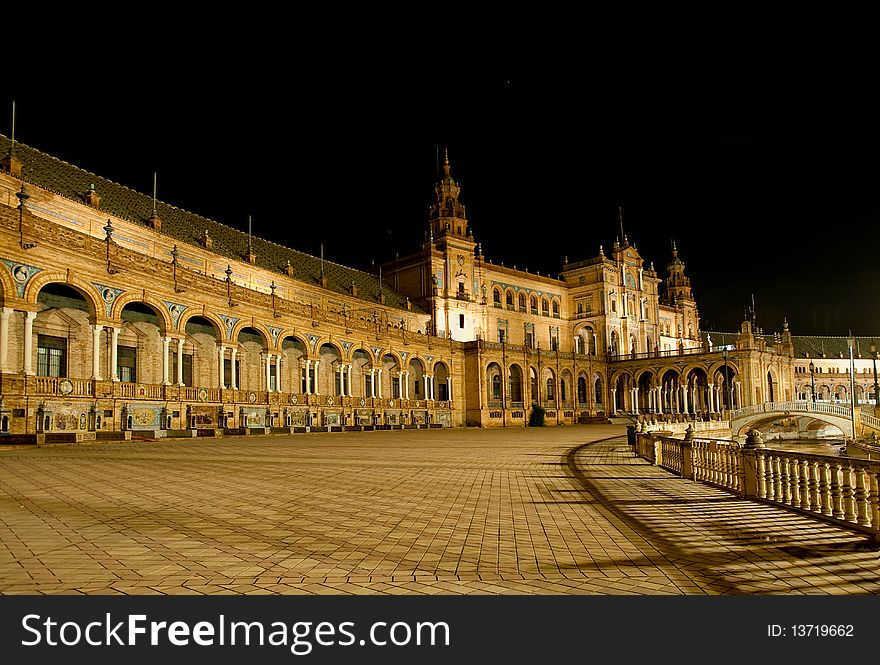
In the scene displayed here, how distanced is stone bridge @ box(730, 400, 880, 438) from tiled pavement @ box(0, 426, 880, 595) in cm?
4307

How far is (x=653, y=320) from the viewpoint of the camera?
85.1m

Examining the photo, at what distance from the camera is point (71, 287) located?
956 inches

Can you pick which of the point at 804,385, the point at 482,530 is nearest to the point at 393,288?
the point at 482,530

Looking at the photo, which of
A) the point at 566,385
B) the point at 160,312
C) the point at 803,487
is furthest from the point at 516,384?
the point at 803,487

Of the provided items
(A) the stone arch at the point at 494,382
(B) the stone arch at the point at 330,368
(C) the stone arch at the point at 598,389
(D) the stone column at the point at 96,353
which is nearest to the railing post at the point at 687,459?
(D) the stone column at the point at 96,353

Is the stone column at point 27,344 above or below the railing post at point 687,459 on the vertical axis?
above

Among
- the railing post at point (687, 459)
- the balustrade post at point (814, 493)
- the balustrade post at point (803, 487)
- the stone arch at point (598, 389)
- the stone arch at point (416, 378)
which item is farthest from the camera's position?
the stone arch at point (598, 389)

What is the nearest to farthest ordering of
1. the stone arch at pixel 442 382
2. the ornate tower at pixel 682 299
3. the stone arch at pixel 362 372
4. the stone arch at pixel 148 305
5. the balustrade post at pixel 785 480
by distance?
the balustrade post at pixel 785 480 → the stone arch at pixel 148 305 → the stone arch at pixel 362 372 → the stone arch at pixel 442 382 → the ornate tower at pixel 682 299

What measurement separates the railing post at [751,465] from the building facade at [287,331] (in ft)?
72.3

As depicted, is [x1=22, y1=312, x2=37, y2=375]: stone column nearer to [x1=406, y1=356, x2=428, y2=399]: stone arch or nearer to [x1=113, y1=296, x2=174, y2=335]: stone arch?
[x1=113, y1=296, x2=174, y2=335]: stone arch

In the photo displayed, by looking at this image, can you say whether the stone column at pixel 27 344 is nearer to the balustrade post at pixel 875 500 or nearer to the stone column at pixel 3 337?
the stone column at pixel 3 337

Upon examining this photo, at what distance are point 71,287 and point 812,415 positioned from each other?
5135 centimetres

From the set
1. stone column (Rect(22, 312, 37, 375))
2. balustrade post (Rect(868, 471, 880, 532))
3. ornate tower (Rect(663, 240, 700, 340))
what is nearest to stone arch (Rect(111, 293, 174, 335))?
stone column (Rect(22, 312, 37, 375))

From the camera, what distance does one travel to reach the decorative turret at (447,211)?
68188 millimetres
